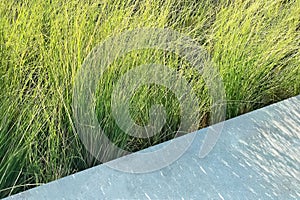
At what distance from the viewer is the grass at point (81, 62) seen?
5.10 feet

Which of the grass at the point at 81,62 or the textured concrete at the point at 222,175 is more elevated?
the grass at the point at 81,62

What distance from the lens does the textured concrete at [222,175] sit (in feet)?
4.68

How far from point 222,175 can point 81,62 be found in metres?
0.61

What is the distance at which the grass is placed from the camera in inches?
61.2

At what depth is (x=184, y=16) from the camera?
2.25 meters

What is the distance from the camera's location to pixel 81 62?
1687 mm

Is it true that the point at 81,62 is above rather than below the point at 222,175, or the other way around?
above

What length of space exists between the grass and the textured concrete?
130 mm

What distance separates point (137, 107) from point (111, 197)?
16.1 inches

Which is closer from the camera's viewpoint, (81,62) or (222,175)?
(222,175)

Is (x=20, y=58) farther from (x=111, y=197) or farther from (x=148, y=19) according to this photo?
(x=111, y=197)

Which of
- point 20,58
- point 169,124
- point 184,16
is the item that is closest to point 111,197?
point 169,124

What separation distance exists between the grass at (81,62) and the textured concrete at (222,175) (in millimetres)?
130

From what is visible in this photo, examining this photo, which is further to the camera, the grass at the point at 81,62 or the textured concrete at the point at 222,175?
the grass at the point at 81,62
